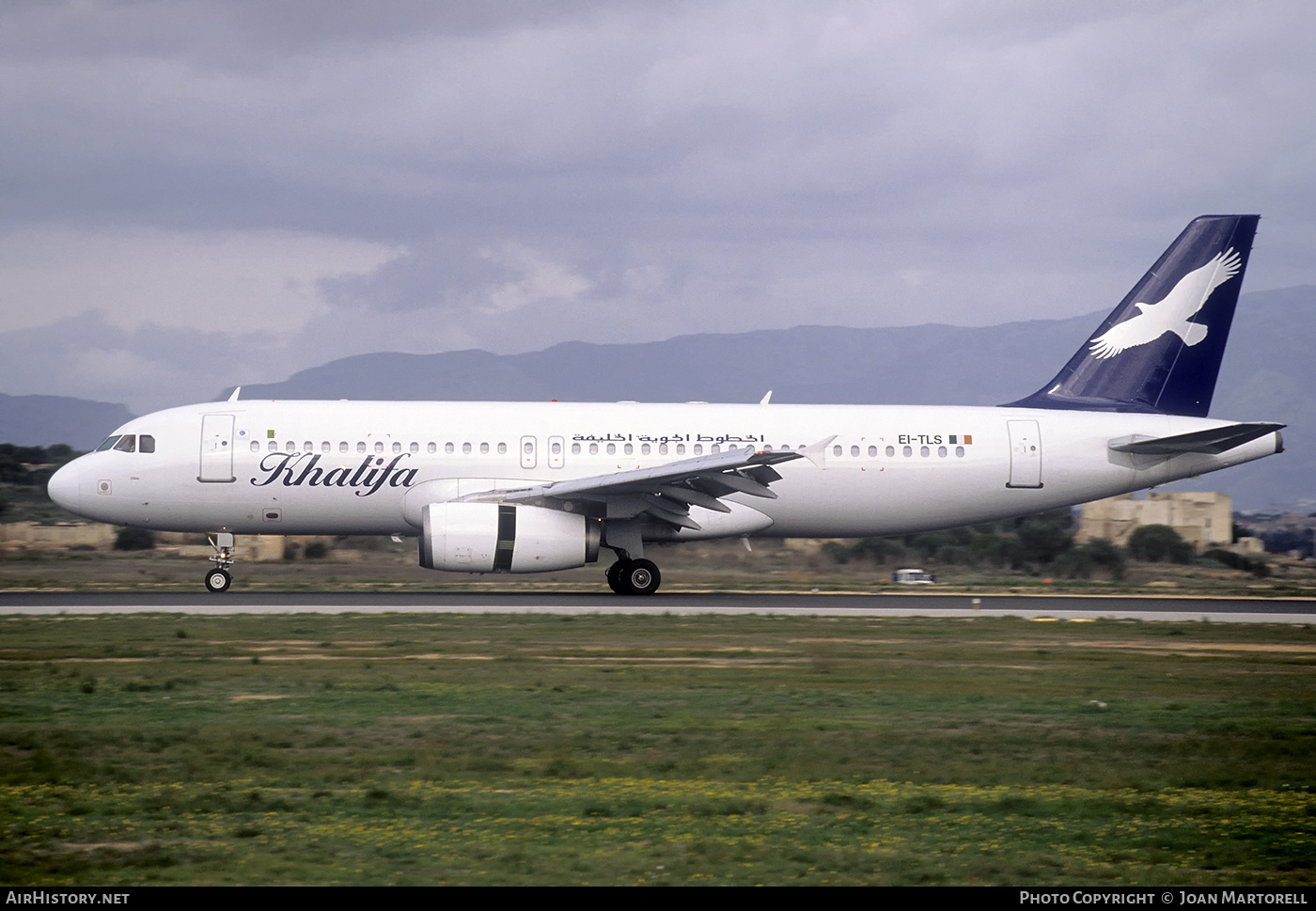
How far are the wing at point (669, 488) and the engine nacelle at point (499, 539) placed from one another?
541 mm

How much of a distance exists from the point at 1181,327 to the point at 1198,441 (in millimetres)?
2922

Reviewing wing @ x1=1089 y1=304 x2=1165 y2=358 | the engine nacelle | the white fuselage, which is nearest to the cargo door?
the white fuselage

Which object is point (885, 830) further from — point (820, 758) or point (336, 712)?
point (336, 712)

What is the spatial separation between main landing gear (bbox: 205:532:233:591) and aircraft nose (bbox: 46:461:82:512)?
253 cm

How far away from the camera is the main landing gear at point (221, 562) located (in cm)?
2416

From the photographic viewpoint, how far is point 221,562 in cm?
2447

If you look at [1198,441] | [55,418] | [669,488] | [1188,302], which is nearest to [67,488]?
[669,488]

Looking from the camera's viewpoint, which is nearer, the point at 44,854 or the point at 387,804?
the point at 44,854

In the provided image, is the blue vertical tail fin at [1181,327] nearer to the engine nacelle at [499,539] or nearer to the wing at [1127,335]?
the wing at [1127,335]

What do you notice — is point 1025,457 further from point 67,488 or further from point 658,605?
point 67,488

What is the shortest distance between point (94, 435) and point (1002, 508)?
464ft
